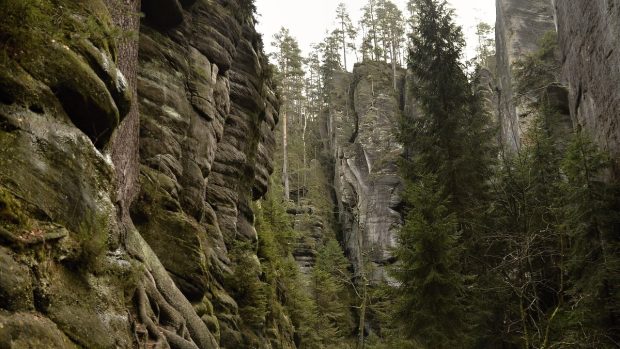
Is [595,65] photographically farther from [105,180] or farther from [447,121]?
[105,180]

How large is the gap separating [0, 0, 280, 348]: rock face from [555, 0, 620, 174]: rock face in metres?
13.7

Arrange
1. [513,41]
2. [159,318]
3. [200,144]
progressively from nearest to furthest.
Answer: [159,318] < [200,144] < [513,41]

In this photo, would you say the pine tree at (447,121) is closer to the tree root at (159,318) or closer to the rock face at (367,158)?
the rock face at (367,158)

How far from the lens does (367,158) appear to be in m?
44.2

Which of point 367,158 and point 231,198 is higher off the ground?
point 367,158

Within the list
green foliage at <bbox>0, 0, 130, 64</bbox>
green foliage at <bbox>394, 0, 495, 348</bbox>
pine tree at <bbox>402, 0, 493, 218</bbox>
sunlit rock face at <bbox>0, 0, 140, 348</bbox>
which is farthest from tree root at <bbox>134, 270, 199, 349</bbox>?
pine tree at <bbox>402, 0, 493, 218</bbox>

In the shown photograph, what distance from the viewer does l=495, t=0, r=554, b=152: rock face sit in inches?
1407

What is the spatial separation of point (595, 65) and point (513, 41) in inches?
832

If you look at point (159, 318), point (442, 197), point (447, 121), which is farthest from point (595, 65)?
point (159, 318)

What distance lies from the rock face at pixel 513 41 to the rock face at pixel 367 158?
820cm

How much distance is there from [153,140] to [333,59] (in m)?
50.6

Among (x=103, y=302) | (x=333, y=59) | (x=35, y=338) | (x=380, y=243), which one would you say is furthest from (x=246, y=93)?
(x=333, y=59)

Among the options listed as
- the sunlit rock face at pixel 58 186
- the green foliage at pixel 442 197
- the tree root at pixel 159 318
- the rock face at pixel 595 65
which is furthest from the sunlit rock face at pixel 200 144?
the rock face at pixel 595 65

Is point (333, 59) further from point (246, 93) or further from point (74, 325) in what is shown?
point (74, 325)
